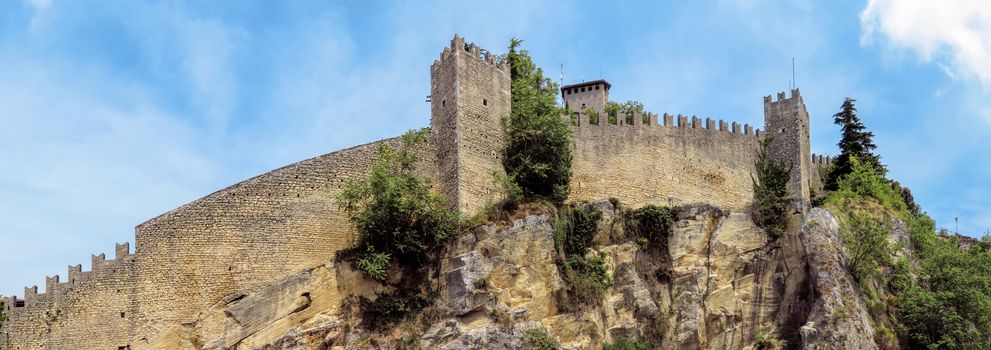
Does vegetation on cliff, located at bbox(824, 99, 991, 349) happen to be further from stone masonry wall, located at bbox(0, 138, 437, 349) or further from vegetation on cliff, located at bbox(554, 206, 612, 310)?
stone masonry wall, located at bbox(0, 138, 437, 349)

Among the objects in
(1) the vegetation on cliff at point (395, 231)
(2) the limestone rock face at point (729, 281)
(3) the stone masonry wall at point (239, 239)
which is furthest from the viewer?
(2) the limestone rock face at point (729, 281)

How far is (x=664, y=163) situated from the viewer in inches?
1809

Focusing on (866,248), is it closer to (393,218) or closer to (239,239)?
(393,218)

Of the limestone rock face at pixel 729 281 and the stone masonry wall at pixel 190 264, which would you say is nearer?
the stone masonry wall at pixel 190 264

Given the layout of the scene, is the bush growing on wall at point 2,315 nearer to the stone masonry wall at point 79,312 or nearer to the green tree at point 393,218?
the stone masonry wall at point 79,312

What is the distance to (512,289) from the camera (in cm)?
3847

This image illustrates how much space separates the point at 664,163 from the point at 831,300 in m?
8.86

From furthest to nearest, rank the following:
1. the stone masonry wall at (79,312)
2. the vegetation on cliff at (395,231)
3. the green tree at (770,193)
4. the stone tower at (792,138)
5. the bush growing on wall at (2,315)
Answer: the stone tower at (792,138)
the green tree at (770,193)
the vegetation on cliff at (395,231)
the bush growing on wall at (2,315)
the stone masonry wall at (79,312)

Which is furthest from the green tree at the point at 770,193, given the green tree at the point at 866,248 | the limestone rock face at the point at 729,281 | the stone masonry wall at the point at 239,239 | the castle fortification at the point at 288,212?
the stone masonry wall at the point at 239,239

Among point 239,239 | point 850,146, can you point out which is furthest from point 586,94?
point 239,239

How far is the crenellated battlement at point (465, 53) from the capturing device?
41.9 m

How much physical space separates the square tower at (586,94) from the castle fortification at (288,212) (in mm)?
25310

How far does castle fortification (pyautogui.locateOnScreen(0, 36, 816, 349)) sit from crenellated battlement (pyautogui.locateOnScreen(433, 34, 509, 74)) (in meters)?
0.05

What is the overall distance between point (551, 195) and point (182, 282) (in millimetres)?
14063
